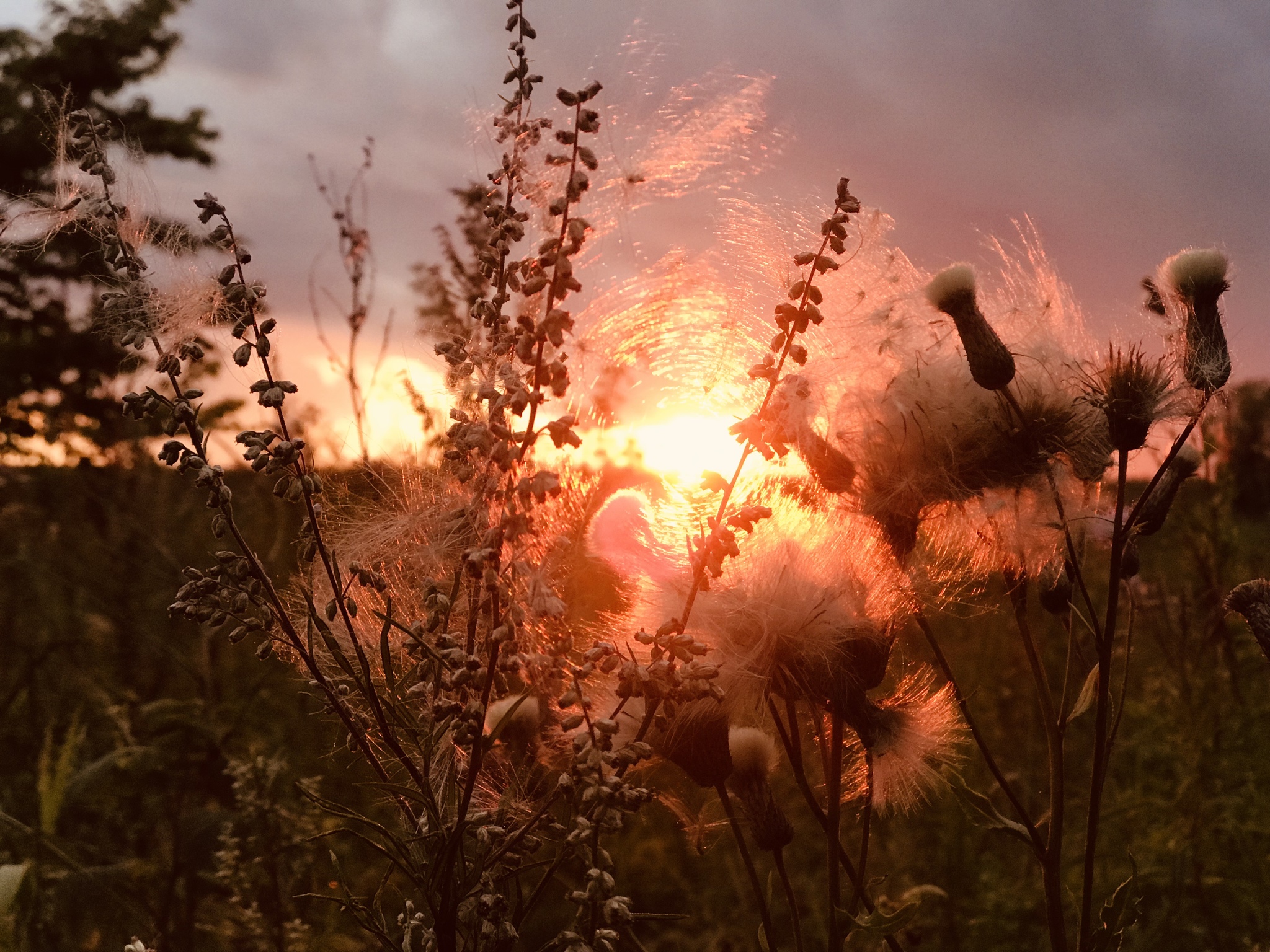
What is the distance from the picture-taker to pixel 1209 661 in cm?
314

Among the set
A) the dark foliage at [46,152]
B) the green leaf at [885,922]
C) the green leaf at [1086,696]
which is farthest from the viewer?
the dark foliage at [46,152]

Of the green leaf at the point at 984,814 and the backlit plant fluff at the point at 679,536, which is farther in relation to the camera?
the green leaf at the point at 984,814

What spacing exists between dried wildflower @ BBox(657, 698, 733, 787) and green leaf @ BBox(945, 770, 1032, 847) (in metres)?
0.35

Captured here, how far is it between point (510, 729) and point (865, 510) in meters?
0.62

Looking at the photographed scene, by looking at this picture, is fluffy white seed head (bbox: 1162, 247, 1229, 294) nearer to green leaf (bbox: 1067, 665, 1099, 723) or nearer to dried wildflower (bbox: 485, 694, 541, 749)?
green leaf (bbox: 1067, 665, 1099, 723)

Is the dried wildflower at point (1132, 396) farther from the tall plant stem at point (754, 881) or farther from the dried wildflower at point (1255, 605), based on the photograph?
the tall plant stem at point (754, 881)

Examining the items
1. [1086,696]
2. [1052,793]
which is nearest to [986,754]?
[1052,793]

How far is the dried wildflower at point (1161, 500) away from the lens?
153 centimetres

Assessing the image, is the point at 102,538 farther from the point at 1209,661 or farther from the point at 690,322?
the point at 1209,661

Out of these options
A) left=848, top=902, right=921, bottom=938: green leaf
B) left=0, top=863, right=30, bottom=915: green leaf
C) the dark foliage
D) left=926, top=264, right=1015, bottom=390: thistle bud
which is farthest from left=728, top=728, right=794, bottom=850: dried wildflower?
the dark foliage

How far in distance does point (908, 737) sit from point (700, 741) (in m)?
0.42

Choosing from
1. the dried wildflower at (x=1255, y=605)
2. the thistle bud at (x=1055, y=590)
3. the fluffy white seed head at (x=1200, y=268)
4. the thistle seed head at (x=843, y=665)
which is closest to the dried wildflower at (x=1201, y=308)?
the fluffy white seed head at (x=1200, y=268)

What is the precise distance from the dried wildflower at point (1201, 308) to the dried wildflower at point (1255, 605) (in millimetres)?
272

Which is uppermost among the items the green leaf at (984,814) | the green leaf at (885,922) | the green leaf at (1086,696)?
the green leaf at (1086,696)
